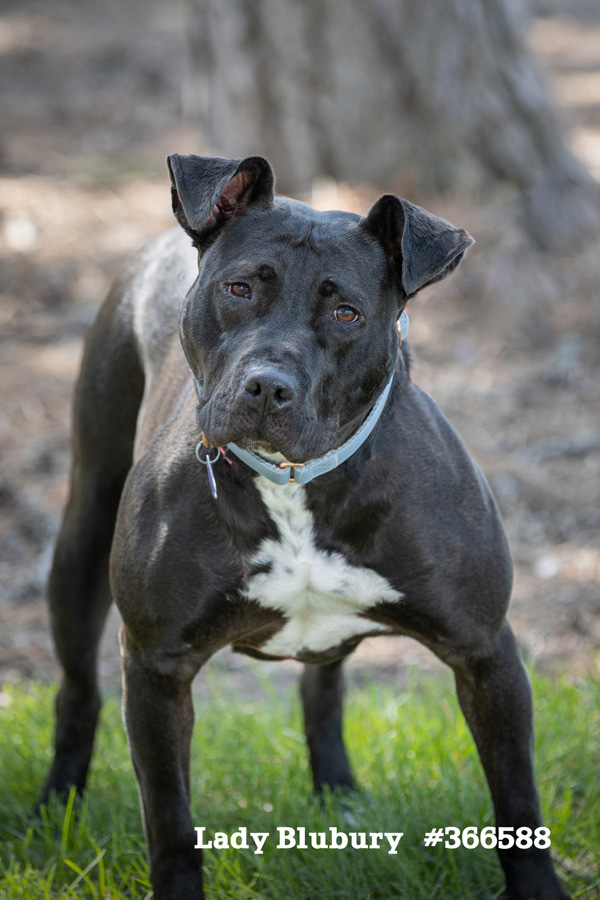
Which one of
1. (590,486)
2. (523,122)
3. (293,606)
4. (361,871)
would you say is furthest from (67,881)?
(523,122)

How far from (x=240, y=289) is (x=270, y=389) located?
0.36 m

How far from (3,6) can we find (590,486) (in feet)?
36.0

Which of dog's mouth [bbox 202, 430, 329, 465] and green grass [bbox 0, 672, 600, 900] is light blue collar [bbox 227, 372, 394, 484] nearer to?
dog's mouth [bbox 202, 430, 329, 465]

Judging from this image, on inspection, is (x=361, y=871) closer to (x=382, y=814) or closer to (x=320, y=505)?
(x=382, y=814)

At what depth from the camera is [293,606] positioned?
2.99 meters

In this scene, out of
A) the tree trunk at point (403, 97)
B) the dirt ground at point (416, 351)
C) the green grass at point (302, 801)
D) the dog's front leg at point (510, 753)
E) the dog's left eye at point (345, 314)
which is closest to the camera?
the dog's left eye at point (345, 314)

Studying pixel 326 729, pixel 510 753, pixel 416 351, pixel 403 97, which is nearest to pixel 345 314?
pixel 510 753

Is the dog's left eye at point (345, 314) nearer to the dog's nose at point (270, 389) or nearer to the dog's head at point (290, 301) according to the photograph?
the dog's head at point (290, 301)

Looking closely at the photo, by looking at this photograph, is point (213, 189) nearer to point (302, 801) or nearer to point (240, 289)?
point (240, 289)

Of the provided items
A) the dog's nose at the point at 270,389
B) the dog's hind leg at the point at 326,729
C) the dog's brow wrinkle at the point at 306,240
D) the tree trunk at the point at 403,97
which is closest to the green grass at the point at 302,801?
the dog's hind leg at the point at 326,729

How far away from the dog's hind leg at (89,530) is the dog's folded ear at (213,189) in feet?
3.12

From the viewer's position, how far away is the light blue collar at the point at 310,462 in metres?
2.85

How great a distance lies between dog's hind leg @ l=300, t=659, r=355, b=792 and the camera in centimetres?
386

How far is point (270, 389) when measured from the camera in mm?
2541
